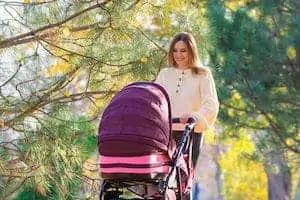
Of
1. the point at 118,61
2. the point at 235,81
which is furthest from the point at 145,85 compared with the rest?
the point at 235,81

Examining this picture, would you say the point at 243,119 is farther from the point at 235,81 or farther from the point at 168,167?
the point at 168,167

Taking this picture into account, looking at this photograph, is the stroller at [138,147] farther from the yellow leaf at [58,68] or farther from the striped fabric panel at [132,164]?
the yellow leaf at [58,68]

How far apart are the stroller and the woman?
406 millimetres

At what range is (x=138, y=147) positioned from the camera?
2.53 metres

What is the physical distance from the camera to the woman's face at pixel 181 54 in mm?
3162

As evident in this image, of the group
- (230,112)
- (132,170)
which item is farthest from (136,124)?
(230,112)

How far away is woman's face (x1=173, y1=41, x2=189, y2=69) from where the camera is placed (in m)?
3.16

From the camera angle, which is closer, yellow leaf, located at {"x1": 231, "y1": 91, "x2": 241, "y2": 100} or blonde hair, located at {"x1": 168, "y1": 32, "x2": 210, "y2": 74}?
blonde hair, located at {"x1": 168, "y1": 32, "x2": 210, "y2": 74}

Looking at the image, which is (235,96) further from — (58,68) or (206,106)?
(206,106)

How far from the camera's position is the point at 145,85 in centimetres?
272

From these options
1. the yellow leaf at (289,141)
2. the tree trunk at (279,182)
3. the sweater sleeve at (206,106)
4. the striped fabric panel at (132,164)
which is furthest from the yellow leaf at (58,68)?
the tree trunk at (279,182)

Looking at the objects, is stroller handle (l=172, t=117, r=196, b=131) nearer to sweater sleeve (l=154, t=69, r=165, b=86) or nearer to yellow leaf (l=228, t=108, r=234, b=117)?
sweater sleeve (l=154, t=69, r=165, b=86)

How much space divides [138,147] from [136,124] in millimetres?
86

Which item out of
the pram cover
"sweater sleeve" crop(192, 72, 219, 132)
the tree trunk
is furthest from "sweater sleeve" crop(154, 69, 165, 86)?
the tree trunk
